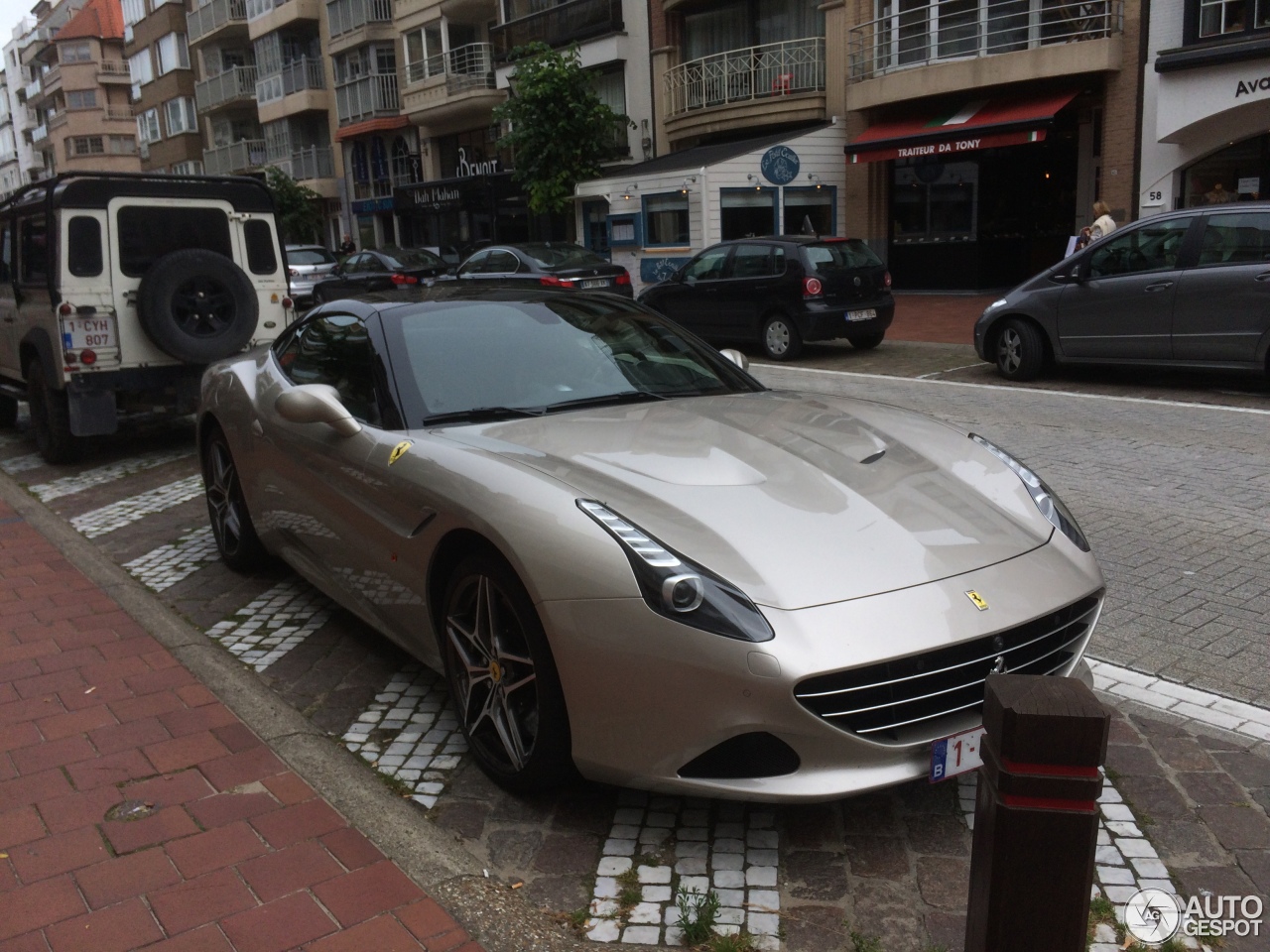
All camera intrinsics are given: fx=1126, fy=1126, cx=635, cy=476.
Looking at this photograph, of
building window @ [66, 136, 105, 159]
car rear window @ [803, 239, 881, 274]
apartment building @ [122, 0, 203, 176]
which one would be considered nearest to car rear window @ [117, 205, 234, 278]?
car rear window @ [803, 239, 881, 274]

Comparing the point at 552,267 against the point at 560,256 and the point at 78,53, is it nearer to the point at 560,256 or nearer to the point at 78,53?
the point at 560,256

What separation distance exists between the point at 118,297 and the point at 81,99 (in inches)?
2723

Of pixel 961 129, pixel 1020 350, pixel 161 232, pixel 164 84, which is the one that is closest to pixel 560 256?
pixel 961 129

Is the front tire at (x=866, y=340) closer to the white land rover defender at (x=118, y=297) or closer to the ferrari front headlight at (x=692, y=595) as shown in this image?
the white land rover defender at (x=118, y=297)

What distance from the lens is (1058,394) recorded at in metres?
10.5

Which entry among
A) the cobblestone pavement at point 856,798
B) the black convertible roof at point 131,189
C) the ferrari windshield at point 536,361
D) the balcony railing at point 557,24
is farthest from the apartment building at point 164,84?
the ferrari windshield at point 536,361

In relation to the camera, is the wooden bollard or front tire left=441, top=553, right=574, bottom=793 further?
front tire left=441, top=553, right=574, bottom=793

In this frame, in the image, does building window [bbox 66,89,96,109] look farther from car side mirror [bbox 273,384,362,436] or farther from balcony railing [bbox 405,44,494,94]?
car side mirror [bbox 273,384,362,436]

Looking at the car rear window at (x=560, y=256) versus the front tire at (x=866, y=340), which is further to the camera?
the car rear window at (x=560, y=256)

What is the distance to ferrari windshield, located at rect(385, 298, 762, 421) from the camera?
4.05 metres

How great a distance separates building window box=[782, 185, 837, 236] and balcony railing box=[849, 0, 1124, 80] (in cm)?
232

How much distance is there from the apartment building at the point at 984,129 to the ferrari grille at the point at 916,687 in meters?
17.6

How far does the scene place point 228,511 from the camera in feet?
19.0

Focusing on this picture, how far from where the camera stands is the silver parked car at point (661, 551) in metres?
2.74
